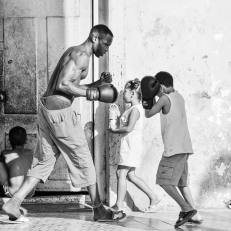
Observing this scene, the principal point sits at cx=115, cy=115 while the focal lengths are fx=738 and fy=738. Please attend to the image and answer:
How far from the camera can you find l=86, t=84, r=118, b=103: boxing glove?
662cm

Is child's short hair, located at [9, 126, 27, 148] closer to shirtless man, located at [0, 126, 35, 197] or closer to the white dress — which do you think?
shirtless man, located at [0, 126, 35, 197]

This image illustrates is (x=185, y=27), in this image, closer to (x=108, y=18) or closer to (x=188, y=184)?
(x=108, y=18)

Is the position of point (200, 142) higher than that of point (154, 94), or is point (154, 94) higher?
point (154, 94)

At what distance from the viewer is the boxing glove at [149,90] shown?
22.5ft

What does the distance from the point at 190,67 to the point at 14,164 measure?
204 cm

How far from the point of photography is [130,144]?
733 centimetres

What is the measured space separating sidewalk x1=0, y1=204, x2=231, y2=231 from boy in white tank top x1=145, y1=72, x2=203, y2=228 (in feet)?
0.64

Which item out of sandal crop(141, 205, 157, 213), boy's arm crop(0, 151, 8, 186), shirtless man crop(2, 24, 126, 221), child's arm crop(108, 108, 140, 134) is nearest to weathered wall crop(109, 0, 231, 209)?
sandal crop(141, 205, 157, 213)

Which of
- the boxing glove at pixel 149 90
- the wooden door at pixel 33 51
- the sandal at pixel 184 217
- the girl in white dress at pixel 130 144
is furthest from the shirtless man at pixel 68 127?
the wooden door at pixel 33 51

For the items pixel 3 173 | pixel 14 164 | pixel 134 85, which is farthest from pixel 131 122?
pixel 3 173

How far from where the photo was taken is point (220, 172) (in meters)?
7.57

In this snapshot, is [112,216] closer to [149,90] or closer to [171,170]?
[171,170]

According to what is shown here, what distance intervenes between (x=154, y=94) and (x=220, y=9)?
4.19 feet

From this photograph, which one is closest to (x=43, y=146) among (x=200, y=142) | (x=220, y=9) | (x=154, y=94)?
(x=154, y=94)
